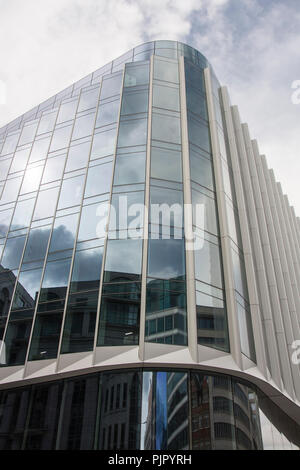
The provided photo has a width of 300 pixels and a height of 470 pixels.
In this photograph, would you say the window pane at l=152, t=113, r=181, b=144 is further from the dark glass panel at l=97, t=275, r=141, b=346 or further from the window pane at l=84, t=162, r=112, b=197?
the dark glass panel at l=97, t=275, r=141, b=346

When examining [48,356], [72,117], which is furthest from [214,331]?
[72,117]

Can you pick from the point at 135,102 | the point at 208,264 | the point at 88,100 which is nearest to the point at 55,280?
the point at 208,264

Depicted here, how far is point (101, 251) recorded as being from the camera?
58.6ft

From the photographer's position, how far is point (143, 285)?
53.8 ft

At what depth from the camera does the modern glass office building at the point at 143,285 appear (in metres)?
14.3

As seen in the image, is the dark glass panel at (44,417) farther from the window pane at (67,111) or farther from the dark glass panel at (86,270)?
the window pane at (67,111)

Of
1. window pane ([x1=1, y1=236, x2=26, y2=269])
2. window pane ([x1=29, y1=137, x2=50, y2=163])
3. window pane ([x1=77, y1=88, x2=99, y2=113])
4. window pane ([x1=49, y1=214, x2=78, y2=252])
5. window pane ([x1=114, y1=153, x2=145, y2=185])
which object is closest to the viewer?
window pane ([x1=49, y1=214, x2=78, y2=252])

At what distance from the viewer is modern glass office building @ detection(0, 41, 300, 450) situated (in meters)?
14.3

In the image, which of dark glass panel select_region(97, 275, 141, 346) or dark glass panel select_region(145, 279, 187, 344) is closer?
dark glass panel select_region(145, 279, 187, 344)

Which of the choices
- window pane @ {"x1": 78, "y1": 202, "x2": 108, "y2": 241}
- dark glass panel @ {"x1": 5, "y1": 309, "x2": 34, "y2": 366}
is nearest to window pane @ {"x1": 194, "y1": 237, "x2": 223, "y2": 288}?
window pane @ {"x1": 78, "y1": 202, "x2": 108, "y2": 241}

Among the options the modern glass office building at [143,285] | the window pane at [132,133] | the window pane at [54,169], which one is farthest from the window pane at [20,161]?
the window pane at [132,133]

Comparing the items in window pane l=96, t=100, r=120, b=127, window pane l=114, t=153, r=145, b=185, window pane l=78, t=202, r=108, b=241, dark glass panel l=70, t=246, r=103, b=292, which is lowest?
dark glass panel l=70, t=246, r=103, b=292

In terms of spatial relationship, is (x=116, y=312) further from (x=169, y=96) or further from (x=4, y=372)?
(x=169, y=96)

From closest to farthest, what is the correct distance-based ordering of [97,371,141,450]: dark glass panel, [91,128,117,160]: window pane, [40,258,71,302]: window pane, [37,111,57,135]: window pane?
[97,371,141,450]: dark glass panel
[40,258,71,302]: window pane
[91,128,117,160]: window pane
[37,111,57,135]: window pane
